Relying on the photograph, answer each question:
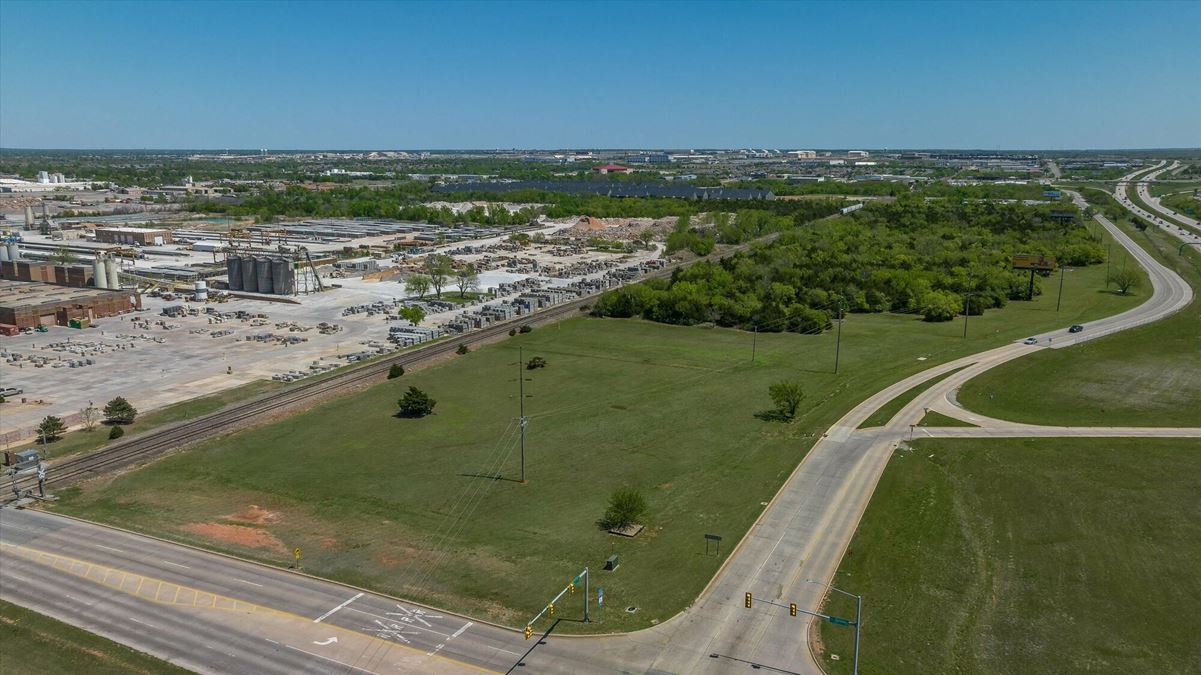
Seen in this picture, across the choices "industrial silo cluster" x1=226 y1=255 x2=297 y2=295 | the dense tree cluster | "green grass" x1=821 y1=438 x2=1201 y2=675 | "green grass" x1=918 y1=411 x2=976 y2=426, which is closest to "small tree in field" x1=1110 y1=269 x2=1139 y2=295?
the dense tree cluster

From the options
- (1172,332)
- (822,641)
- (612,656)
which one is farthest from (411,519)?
(1172,332)

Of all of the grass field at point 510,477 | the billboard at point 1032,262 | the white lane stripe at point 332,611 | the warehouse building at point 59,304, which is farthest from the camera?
the billboard at point 1032,262

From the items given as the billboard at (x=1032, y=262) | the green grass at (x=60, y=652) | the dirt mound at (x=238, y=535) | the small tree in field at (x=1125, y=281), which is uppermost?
the billboard at (x=1032, y=262)

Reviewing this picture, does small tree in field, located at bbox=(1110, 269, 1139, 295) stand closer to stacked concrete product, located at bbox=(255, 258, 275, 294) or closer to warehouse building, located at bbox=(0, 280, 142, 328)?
stacked concrete product, located at bbox=(255, 258, 275, 294)

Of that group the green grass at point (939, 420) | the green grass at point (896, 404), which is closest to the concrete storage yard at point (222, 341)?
the green grass at point (896, 404)

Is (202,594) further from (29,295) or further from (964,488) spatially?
(29,295)

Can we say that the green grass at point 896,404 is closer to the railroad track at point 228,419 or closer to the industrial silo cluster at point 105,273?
the railroad track at point 228,419
